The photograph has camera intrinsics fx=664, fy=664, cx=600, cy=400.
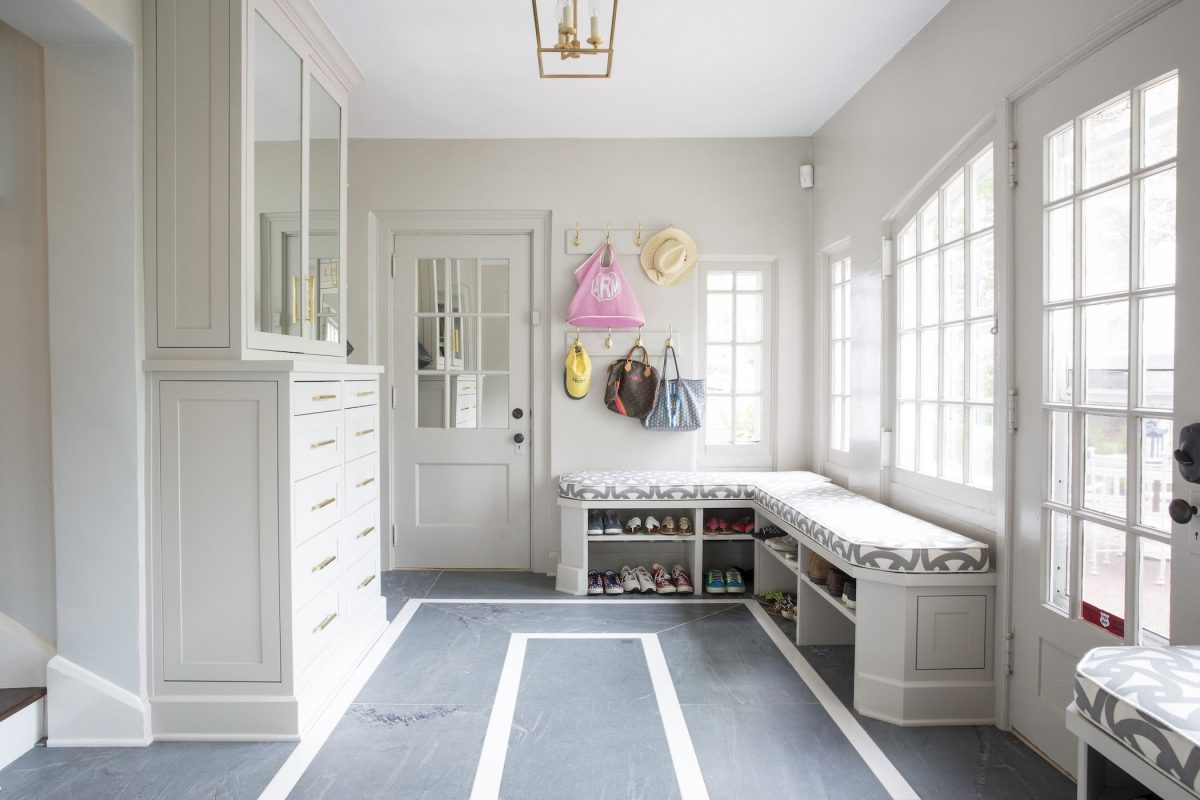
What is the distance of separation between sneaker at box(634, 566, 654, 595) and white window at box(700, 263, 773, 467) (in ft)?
2.49

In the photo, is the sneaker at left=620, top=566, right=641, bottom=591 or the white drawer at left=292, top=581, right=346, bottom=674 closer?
the white drawer at left=292, top=581, right=346, bottom=674

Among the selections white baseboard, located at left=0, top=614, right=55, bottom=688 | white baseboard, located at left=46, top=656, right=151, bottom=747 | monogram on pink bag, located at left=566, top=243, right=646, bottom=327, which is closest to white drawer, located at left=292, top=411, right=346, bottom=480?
white baseboard, located at left=46, top=656, right=151, bottom=747

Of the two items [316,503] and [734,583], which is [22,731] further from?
[734,583]

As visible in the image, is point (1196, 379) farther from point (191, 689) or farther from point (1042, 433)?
point (191, 689)

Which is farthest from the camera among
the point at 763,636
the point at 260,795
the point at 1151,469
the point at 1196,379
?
the point at 763,636

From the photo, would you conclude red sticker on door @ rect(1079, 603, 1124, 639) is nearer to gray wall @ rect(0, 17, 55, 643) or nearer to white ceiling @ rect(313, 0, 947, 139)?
white ceiling @ rect(313, 0, 947, 139)

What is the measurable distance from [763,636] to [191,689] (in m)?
2.22

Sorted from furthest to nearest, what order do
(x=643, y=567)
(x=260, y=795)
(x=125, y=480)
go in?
1. (x=643, y=567)
2. (x=125, y=480)
3. (x=260, y=795)

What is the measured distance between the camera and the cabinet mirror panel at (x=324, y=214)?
8.38 feet

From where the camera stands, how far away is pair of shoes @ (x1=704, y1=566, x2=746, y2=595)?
3541 mm

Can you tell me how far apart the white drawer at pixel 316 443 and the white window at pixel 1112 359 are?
234 centimetres

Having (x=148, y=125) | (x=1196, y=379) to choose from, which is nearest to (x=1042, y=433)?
(x=1196, y=379)

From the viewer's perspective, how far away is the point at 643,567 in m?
3.84

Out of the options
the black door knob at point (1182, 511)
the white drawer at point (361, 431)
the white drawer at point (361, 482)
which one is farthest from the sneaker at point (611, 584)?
the black door knob at point (1182, 511)
